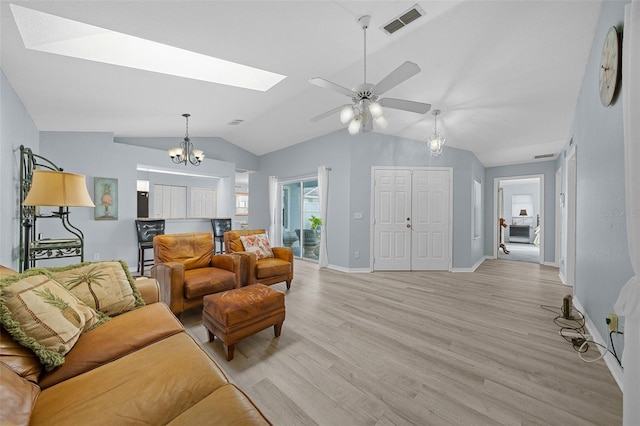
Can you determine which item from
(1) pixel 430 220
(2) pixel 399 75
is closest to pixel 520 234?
(1) pixel 430 220

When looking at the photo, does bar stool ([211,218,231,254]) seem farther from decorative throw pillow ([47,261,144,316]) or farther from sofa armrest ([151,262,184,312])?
decorative throw pillow ([47,261,144,316])

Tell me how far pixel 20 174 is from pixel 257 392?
11.7 feet

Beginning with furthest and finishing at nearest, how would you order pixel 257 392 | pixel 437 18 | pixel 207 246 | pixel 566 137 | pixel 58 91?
pixel 566 137 < pixel 207 246 < pixel 58 91 < pixel 437 18 < pixel 257 392

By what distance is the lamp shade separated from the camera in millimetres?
2094

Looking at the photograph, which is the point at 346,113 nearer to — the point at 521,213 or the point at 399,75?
the point at 399,75

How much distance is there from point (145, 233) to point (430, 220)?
5.53 metres

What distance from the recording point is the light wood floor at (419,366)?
1478 millimetres

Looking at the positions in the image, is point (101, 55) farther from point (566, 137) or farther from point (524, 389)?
point (566, 137)

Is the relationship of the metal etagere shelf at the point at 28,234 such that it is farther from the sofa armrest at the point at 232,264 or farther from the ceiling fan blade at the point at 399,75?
the ceiling fan blade at the point at 399,75

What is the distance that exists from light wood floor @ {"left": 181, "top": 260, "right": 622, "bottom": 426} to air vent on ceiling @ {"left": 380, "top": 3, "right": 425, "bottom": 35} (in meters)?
2.84

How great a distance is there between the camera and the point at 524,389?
1666 mm

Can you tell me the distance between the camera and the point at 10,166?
257cm

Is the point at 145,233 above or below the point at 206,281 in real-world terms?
above

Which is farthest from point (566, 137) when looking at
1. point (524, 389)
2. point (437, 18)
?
point (524, 389)
